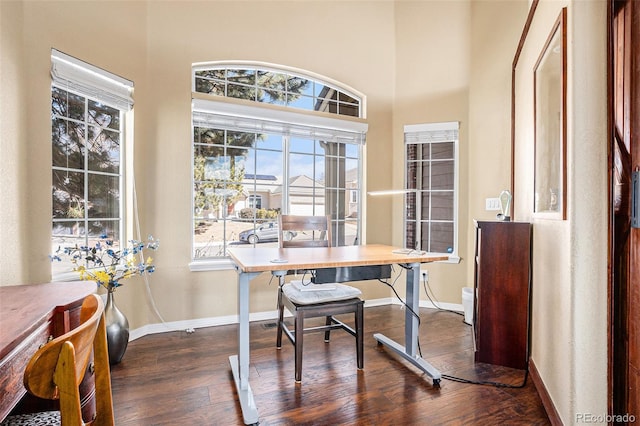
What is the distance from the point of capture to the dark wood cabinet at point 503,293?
2.24 m

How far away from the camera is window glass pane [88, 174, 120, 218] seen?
2533 mm

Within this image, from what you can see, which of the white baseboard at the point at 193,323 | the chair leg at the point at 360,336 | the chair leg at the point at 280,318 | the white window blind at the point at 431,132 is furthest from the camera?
the white window blind at the point at 431,132

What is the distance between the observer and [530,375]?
2180 mm

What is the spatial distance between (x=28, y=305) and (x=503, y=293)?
266cm

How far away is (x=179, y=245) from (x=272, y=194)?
102cm

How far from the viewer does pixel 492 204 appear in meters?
3.25

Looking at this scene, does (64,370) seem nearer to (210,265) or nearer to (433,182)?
(210,265)

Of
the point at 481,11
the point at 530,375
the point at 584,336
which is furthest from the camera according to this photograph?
the point at 481,11

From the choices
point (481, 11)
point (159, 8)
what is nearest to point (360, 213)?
point (481, 11)

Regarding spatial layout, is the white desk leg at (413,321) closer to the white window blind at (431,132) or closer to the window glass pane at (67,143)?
the white window blind at (431,132)

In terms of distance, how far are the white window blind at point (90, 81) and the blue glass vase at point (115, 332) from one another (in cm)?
146

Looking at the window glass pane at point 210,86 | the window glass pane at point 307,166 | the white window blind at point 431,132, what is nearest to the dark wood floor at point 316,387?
the window glass pane at point 307,166

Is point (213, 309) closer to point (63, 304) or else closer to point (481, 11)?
point (63, 304)

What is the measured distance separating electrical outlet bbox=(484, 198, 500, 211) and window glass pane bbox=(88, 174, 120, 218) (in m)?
3.46
